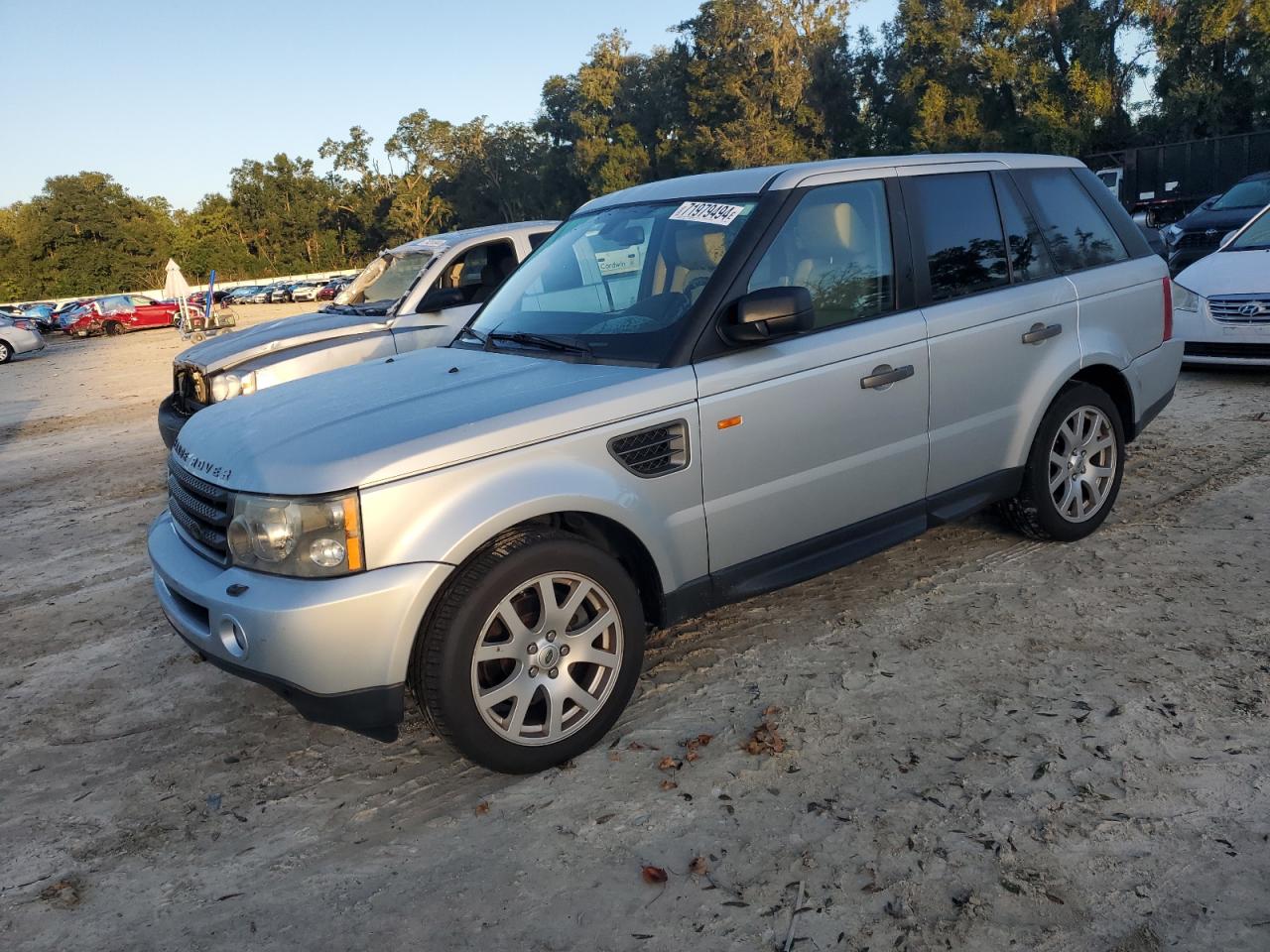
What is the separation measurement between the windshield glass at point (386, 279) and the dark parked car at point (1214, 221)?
11.1m

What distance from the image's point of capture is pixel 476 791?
3.39 m

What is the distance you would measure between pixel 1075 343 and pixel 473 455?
3.18 metres

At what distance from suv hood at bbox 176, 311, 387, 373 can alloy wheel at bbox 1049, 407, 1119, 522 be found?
5.05m

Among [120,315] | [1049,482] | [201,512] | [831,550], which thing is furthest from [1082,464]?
[120,315]

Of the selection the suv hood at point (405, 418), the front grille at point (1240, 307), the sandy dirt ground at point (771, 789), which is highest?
the suv hood at point (405, 418)

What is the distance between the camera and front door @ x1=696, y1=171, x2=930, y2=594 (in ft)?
12.3

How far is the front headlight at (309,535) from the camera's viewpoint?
3.03 m

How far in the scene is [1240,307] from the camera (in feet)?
26.9

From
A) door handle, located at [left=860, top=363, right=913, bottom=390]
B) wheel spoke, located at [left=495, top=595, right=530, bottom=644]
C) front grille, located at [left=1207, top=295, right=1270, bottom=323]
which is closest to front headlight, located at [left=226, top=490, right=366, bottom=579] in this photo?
wheel spoke, located at [left=495, top=595, right=530, bottom=644]

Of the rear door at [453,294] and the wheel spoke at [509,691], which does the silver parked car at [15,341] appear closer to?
the rear door at [453,294]

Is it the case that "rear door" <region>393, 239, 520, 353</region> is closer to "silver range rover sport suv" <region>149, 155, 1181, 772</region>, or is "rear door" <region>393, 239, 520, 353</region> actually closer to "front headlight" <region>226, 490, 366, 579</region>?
"silver range rover sport suv" <region>149, 155, 1181, 772</region>

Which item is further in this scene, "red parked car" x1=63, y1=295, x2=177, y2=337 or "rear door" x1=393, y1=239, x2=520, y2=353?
"red parked car" x1=63, y1=295, x2=177, y2=337

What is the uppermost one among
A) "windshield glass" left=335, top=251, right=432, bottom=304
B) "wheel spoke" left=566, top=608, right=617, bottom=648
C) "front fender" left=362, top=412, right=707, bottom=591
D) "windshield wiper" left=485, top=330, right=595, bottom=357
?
"windshield glass" left=335, top=251, right=432, bottom=304

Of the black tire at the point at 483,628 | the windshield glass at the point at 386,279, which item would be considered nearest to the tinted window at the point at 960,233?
the black tire at the point at 483,628
